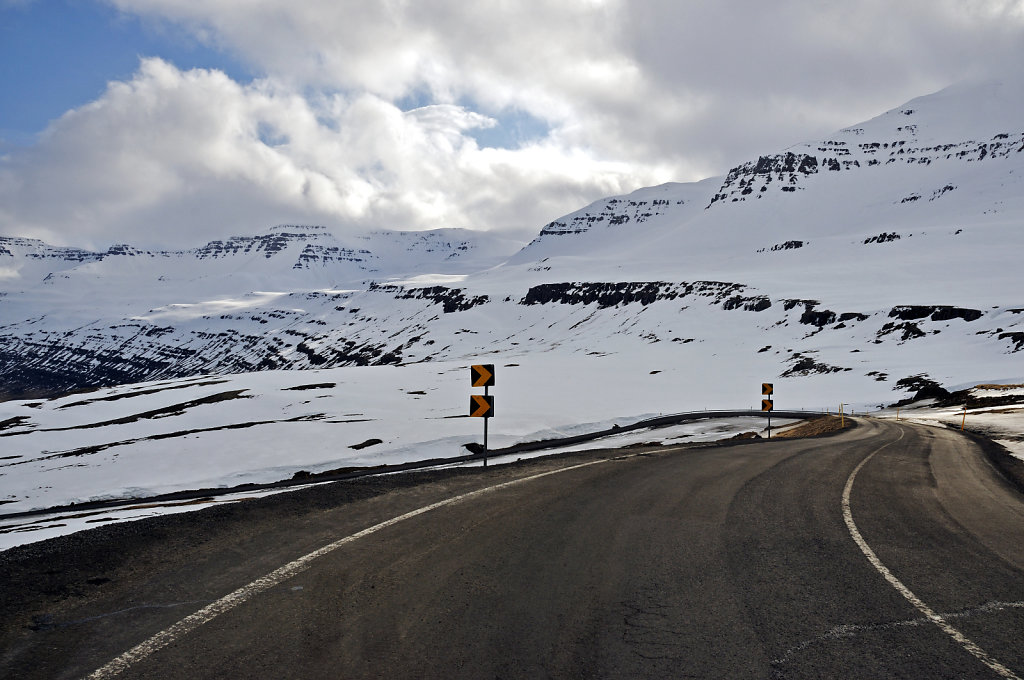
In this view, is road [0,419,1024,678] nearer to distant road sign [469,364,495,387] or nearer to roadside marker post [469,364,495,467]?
roadside marker post [469,364,495,467]

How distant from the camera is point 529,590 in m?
5.88

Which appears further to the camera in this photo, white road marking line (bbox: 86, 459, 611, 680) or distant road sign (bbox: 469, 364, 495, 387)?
distant road sign (bbox: 469, 364, 495, 387)

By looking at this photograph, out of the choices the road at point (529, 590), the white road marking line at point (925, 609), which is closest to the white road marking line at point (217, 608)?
the road at point (529, 590)

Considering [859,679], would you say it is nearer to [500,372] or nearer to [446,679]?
[446,679]

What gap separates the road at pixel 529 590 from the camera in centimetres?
446

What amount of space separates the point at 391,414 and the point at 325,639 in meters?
58.0

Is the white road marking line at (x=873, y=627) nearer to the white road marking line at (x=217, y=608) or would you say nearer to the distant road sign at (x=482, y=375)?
the white road marking line at (x=217, y=608)

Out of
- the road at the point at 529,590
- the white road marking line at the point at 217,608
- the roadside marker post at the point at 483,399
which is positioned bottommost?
the road at the point at 529,590

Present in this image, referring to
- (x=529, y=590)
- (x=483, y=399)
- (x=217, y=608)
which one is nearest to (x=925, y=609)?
(x=529, y=590)

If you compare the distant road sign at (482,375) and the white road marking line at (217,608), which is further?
the distant road sign at (482,375)

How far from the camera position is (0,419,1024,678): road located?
4.46 meters

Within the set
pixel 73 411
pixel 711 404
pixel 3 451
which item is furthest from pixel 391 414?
pixel 73 411

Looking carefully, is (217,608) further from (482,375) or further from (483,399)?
(482,375)

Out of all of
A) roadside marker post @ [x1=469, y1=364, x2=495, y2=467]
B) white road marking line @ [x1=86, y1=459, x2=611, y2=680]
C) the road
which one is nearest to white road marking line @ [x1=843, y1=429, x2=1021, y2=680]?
the road
